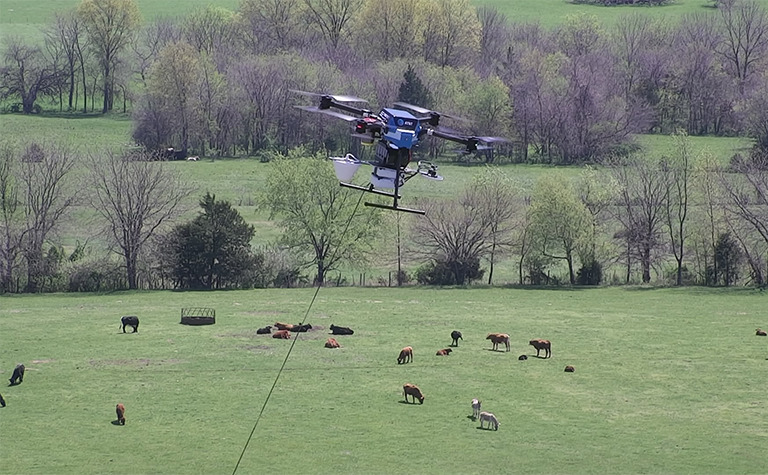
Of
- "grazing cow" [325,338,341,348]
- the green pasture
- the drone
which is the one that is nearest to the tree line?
the green pasture

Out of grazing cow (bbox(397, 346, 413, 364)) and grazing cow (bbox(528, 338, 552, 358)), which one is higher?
grazing cow (bbox(528, 338, 552, 358))

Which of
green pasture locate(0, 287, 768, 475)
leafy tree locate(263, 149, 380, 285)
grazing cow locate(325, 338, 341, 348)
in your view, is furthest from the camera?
leafy tree locate(263, 149, 380, 285)

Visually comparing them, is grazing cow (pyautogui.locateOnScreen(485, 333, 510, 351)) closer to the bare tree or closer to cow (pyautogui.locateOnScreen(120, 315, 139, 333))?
cow (pyautogui.locateOnScreen(120, 315, 139, 333))

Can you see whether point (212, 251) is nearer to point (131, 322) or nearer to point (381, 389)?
point (131, 322)

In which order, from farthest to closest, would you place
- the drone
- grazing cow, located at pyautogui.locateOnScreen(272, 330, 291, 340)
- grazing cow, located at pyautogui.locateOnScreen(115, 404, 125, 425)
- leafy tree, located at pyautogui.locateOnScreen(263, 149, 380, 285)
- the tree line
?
the tree line < leafy tree, located at pyautogui.locateOnScreen(263, 149, 380, 285) < grazing cow, located at pyautogui.locateOnScreen(272, 330, 291, 340) < grazing cow, located at pyautogui.locateOnScreen(115, 404, 125, 425) < the drone

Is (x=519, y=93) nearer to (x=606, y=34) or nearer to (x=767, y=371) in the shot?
(x=606, y=34)

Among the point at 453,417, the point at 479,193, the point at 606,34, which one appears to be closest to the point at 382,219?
the point at 479,193
